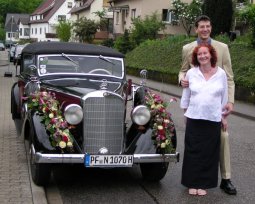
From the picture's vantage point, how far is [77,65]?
8.35 m

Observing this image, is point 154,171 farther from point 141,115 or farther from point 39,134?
point 39,134

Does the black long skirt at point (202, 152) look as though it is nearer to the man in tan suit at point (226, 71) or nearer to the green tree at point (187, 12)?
the man in tan suit at point (226, 71)

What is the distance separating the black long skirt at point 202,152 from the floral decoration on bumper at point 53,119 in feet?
4.57

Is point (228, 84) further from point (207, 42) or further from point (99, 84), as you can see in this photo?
point (99, 84)

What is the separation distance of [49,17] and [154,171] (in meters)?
96.1

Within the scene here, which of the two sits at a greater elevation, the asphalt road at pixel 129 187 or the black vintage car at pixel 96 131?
the black vintage car at pixel 96 131

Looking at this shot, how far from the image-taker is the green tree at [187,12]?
145 feet

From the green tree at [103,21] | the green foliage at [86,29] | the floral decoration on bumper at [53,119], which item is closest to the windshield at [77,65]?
the floral decoration on bumper at [53,119]

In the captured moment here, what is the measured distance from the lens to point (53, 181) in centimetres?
707

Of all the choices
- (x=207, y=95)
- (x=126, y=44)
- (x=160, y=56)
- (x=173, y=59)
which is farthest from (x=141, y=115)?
(x=126, y=44)

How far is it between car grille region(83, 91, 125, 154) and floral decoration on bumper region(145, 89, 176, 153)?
50 cm

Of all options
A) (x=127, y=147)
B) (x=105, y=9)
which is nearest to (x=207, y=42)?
(x=127, y=147)

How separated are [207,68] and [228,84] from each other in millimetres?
510

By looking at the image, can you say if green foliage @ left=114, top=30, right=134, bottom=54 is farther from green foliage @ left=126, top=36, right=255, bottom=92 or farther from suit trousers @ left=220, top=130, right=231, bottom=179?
suit trousers @ left=220, top=130, right=231, bottom=179
